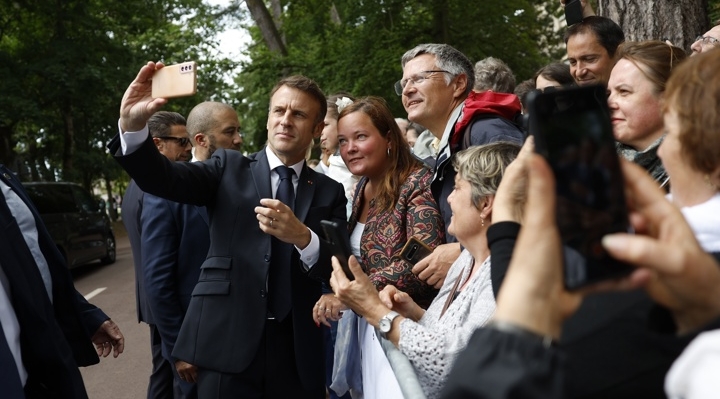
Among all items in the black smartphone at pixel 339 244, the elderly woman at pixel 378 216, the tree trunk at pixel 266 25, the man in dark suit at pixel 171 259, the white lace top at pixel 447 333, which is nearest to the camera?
the white lace top at pixel 447 333

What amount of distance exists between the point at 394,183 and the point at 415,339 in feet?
4.45

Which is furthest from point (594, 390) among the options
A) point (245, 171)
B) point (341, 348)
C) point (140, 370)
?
point (140, 370)

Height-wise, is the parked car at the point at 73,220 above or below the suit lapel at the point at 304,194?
below

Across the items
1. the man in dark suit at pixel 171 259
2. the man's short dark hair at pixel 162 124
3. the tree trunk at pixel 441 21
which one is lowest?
the man in dark suit at pixel 171 259

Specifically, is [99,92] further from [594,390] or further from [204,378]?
[594,390]

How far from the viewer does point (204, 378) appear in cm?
315

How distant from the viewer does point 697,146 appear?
1.25 metres

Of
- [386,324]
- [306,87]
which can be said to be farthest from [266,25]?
[386,324]

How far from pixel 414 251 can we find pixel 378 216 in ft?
1.25

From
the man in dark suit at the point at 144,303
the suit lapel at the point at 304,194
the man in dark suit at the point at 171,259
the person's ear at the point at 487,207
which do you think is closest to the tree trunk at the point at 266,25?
the man in dark suit at the point at 144,303

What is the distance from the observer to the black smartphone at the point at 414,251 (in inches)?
123

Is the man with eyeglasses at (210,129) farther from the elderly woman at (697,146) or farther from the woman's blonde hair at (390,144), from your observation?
the elderly woman at (697,146)

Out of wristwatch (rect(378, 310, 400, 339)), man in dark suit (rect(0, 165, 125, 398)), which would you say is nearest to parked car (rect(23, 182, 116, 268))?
man in dark suit (rect(0, 165, 125, 398))

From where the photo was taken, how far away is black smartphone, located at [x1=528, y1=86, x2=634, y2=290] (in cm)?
102
